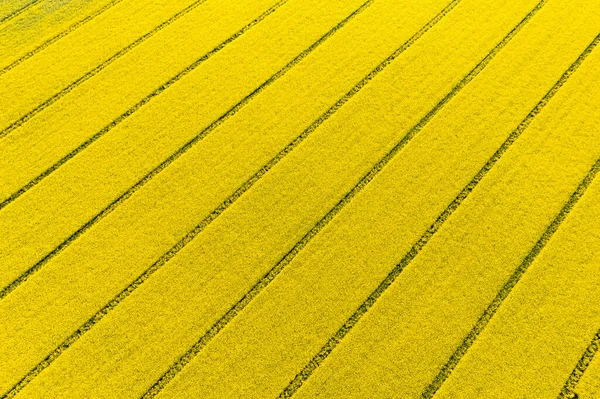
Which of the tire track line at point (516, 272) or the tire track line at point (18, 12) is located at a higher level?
the tire track line at point (516, 272)

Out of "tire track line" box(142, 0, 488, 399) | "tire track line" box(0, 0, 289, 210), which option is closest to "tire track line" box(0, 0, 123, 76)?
"tire track line" box(0, 0, 289, 210)

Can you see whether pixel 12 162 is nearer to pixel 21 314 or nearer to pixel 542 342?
pixel 21 314

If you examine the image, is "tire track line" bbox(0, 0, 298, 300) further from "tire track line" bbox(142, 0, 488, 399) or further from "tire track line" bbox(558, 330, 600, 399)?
A: "tire track line" bbox(558, 330, 600, 399)

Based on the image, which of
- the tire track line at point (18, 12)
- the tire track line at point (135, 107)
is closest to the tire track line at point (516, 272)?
the tire track line at point (135, 107)

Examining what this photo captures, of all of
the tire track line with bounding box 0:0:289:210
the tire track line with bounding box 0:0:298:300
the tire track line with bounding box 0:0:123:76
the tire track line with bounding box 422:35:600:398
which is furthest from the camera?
the tire track line with bounding box 0:0:123:76

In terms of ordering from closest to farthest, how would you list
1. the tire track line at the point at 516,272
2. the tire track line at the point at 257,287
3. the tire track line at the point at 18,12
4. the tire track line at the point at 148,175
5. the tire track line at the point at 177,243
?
1. the tire track line at the point at 516,272
2. the tire track line at the point at 257,287
3. the tire track line at the point at 177,243
4. the tire track line at the point at 148,175
5. the tire track line at the point at 18,12

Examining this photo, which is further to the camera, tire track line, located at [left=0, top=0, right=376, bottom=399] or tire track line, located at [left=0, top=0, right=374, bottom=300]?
tire track line, located at [left=0, top=0, right=374, bottom=300]

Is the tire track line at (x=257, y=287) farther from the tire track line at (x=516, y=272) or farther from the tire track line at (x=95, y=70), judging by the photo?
the tire track line at (x=95, y=70)

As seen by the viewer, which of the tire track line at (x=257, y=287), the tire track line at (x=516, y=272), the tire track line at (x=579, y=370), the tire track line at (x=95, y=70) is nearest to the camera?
the tire track line at (x=579, y=370)
